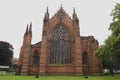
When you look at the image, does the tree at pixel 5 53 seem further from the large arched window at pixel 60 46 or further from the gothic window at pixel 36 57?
the large arched window at pixel 60 46

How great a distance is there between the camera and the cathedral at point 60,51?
4484 centimetres

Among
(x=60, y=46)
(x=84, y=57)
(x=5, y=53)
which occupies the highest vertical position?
(x=60, y=46)

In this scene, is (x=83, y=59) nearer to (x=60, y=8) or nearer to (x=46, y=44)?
(x=46, y=44)

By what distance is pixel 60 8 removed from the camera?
51406mm

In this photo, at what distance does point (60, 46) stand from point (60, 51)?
120cm

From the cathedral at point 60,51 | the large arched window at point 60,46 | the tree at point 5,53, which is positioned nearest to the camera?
the cathedral at point 60,51

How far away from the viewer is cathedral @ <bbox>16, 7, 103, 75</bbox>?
44.8m

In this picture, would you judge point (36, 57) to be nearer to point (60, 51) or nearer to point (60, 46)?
point (60, 51)

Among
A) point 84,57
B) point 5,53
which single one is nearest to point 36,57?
point 84,57

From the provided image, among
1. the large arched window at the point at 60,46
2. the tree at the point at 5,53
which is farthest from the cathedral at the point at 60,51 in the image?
the tree at the point at 5,53

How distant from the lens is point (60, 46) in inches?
1855

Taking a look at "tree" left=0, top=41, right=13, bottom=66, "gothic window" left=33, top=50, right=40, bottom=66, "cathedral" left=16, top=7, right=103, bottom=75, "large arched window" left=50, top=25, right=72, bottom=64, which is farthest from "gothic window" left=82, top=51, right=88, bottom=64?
"tree" left=0, top=41, right=13, bottom=66

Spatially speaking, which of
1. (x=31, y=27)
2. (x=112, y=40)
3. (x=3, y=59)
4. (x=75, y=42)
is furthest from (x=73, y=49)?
(x=3, y=59)

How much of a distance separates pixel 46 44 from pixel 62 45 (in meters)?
3.76
